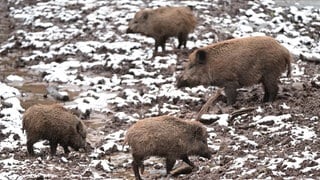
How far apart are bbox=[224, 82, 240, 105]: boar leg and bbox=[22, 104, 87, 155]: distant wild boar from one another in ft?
8.34

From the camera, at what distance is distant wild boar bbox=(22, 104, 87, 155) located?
10.0 m

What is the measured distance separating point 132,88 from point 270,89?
336cm

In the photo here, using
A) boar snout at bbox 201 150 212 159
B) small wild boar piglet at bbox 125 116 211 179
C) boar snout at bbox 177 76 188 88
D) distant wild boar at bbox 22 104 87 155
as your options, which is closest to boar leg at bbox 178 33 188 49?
A: boar snout at bbox 177 76 188 88

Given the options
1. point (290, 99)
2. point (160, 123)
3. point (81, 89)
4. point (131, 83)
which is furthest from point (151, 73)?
point (160, 123)

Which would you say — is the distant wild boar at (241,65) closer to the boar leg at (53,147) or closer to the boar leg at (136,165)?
the boar leg at (53,147)

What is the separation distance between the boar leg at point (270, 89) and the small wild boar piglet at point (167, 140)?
2.28m

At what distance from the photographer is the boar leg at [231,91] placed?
11.3m

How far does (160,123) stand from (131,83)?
4.94 meters

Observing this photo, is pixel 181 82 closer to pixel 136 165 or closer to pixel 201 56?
pixel 201 56

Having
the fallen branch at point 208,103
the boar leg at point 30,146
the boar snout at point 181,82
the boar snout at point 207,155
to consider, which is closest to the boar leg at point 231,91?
the fallen branch at point 208,103

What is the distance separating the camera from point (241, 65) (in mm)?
11242

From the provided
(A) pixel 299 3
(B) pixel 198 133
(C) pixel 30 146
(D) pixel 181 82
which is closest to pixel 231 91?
(D) pixel 181 82

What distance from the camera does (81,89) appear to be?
45.3 ft

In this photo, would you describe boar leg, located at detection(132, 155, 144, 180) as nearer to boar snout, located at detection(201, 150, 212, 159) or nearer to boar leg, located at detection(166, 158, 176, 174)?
boar leg, located at detection(166, 158, 176, 174)
